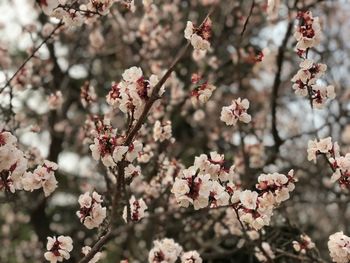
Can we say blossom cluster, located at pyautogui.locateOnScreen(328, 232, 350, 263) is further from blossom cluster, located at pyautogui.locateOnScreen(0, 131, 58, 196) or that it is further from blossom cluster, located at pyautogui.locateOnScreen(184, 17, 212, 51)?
blossom cluster, located at pyautogui.locateOnScreen(0, 131, 58, 196)

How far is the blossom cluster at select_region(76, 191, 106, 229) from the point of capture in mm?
2924

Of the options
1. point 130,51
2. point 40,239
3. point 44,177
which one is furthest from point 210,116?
point 44,177

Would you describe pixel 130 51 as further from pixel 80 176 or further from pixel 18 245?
pixel 18 245

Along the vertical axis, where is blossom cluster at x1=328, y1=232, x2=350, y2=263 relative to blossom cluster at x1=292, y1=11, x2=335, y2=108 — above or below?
below

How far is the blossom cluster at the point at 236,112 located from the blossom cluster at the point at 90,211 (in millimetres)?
877

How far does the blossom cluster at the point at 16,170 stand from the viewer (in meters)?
2.65

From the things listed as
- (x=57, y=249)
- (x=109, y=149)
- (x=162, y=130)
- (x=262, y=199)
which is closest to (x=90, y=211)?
(x=57, y=249)

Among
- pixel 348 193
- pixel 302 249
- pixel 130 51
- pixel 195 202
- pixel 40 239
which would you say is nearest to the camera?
pixel 195 202

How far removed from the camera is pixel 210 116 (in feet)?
27.5

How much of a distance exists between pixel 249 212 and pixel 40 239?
3.81 metres

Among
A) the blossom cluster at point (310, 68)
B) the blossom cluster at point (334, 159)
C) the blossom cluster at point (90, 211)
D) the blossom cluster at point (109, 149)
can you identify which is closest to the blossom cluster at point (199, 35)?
the blossom cluster at point (310, 68)

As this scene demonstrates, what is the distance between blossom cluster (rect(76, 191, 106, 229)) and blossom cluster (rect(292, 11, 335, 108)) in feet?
4.35

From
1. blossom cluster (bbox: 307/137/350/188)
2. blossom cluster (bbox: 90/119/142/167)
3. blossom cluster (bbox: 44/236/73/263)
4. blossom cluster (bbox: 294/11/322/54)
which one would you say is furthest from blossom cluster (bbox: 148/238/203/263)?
blossom cluster (bbox: 294/11/322/54)

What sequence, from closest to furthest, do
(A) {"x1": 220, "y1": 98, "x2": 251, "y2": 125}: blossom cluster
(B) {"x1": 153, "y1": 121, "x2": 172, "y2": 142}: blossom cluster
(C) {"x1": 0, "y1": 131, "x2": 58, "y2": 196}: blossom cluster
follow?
1. (C) {"x1": 0, "y1": 131, "x2": 58, "y2": 196}: blossom cluster
2. (A) {"x1": 220, "y1": 98, "x2": 251, "y2": 125}: blossom cluster
3. (B) {"x1": 153, "y1": 121, "x2": 172, "y2": 142}: blossom cluster
